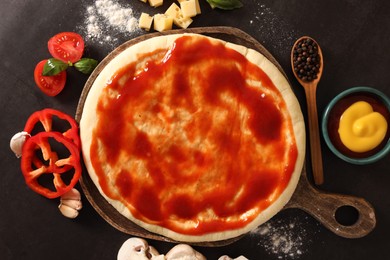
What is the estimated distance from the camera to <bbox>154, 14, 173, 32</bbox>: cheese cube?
4242 mm

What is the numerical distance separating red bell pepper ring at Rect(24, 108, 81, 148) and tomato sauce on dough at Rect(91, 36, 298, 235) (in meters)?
0.22

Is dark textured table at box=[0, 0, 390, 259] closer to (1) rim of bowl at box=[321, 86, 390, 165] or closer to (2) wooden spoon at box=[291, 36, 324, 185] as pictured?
(2) wooden spoon at box=[291, 36, 324, 185]

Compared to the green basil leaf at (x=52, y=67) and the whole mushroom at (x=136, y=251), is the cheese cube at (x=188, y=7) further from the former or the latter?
the whole mushroom at (x=136, y=251)

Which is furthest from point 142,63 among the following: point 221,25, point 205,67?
point 221,25

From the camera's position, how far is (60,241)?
4.41 m

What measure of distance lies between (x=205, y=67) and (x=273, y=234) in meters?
1.66

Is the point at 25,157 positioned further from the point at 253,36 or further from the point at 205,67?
the point at 253,36

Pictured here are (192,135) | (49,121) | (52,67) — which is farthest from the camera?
(49,121)

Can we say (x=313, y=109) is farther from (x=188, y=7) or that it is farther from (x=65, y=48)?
(x=65, y=48)

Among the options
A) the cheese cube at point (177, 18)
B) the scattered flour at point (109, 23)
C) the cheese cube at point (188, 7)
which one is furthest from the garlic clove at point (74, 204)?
the cheese cube at point (188, 7)

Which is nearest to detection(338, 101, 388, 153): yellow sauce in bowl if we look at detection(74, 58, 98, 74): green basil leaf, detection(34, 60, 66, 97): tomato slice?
detection(74, 58, 98, 74): green basil leaf

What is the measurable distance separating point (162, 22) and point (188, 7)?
0.26 meters

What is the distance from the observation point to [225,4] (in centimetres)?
427

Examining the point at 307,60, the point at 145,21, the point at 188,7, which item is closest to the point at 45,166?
the point at 145,21
